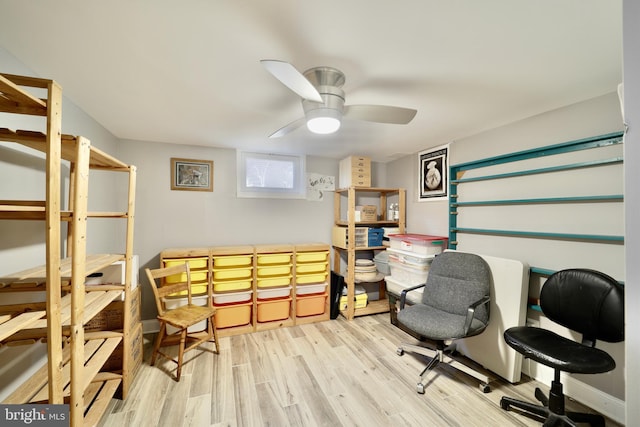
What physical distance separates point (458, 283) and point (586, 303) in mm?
787

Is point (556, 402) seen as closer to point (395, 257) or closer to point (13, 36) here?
point (395, 257)

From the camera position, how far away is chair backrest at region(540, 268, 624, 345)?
150 centimetres

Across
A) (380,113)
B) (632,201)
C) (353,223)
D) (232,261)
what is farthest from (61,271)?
(353,223)

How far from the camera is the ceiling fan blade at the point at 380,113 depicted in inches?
61.7

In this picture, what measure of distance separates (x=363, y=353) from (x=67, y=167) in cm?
293

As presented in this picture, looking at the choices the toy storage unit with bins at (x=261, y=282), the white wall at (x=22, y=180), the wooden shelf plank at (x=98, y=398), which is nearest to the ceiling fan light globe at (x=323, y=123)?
the white wall at (x=22, y=180)

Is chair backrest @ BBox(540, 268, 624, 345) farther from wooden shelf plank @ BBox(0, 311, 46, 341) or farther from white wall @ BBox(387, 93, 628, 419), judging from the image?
wooden shelf plank @ BBox(0, 311, 46, 341)

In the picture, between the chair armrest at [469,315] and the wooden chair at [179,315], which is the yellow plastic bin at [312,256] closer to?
the wooden chair at [179,315]

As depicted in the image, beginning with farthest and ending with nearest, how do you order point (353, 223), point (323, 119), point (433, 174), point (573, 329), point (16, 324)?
point (353, 223), point (433, 174), point (573, 329), point (323, 119), point (16, 324)

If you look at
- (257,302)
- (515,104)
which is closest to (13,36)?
(257,302)

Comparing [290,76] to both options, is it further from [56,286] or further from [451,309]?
[451,309]

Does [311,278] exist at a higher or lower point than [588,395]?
higher

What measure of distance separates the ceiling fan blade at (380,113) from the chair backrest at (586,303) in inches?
61.4

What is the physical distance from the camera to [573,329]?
1676mm
